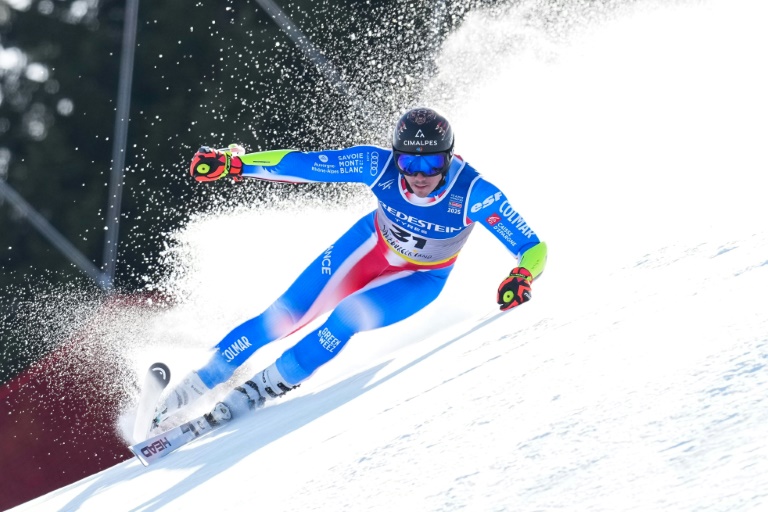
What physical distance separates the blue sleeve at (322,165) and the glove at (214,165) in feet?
0.14

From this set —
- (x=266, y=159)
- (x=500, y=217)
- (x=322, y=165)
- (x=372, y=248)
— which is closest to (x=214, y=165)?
(x=266, y=159)

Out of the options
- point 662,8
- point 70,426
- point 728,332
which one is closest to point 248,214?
point 70,426

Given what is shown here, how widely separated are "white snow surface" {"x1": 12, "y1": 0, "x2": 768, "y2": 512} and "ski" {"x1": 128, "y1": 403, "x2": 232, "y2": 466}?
11cm

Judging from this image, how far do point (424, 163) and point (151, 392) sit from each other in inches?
61.9

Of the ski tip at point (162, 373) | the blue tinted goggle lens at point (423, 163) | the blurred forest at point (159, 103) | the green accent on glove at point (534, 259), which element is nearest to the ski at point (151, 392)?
the ski tip at point (162, 373)

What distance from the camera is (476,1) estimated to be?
32.3ft

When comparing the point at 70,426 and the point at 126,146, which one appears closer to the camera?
the point at 70,426

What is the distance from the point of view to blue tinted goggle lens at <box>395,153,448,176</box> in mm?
3545

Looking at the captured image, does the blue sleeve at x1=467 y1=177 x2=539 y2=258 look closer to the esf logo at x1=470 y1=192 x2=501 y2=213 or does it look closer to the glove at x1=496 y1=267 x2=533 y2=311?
the esf logo at x1=470 y1=192 x2=501 y2=213

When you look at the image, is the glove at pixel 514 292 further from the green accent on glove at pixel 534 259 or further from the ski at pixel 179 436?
the ski at pixel 179 436

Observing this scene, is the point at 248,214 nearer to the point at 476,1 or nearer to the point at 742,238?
the point at 476,1

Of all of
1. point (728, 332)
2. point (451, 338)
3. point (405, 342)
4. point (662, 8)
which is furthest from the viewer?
point (662, 8)

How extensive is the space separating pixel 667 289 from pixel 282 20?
806 centimetres

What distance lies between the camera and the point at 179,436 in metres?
3.56
